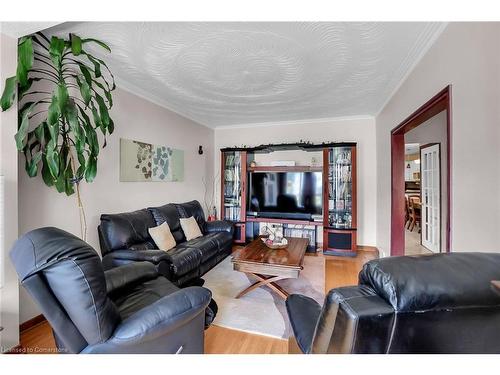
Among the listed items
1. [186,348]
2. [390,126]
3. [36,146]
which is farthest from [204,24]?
[390,126]

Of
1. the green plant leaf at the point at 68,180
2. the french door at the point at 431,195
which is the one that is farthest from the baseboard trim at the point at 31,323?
the french door at the point at 431,195

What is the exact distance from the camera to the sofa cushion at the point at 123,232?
256 cm

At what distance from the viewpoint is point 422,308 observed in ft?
2.05

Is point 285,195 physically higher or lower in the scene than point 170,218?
higher

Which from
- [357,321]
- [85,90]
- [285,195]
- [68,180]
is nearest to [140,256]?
[68,180]

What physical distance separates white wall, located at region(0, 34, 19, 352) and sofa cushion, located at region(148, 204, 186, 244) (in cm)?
158

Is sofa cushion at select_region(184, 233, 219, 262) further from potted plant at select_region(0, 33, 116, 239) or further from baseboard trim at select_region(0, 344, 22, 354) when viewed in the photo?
→ baseboard trim at select_region(0, 344, 22, 354)

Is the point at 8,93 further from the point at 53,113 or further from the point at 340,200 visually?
the point at 340,200

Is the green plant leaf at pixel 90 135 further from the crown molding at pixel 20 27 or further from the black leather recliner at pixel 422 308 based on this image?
the black leather recliner at pixel 422 308

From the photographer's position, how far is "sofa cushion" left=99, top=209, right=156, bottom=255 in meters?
2.56

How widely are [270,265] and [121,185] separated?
2185mm

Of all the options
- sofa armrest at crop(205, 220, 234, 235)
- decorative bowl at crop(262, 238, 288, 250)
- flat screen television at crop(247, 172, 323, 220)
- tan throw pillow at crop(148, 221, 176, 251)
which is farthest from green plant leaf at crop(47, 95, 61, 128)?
flat screen television at crop(247, 172, 323, 220)

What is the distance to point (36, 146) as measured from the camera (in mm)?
2002
